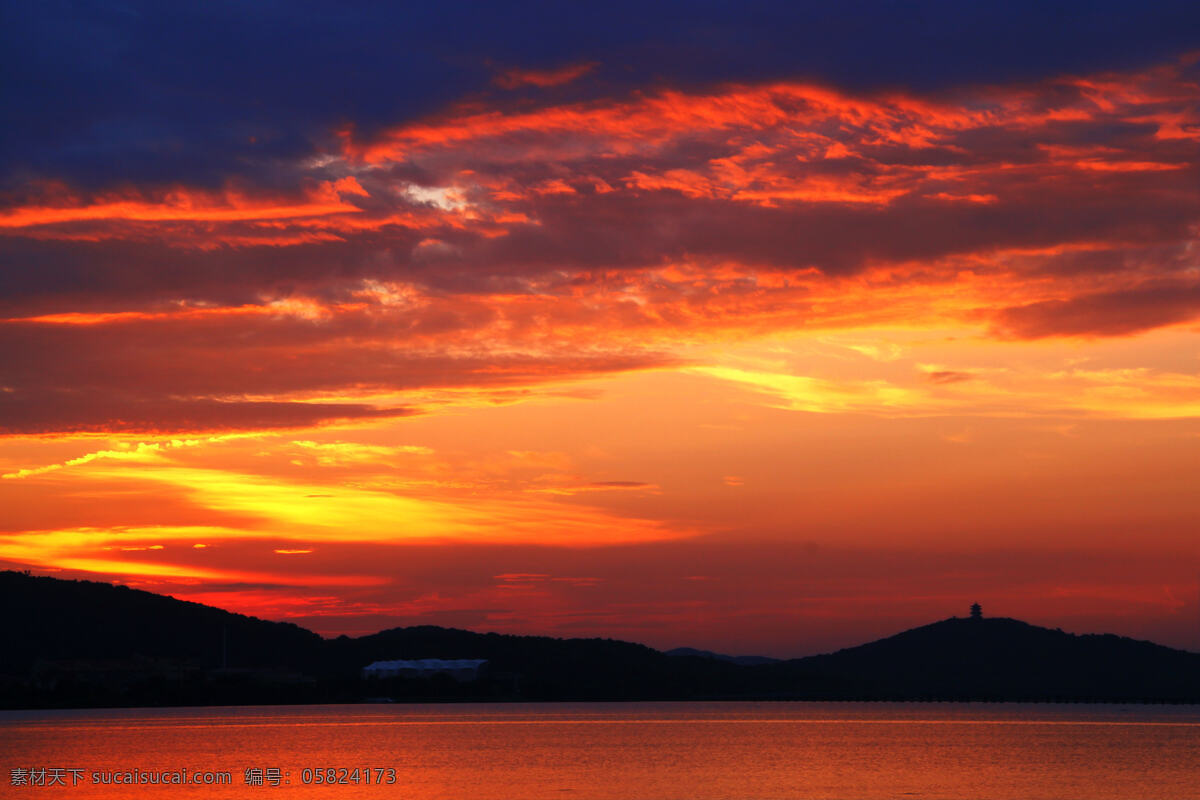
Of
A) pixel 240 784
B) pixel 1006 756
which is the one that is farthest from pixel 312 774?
pixel 1006 756

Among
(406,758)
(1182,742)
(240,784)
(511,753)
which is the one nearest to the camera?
(240,784)

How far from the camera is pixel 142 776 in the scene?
120 m

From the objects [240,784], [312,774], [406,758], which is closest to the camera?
[240,784]

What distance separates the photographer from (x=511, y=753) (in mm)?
160625

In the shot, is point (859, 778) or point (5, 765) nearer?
point (859, 778)

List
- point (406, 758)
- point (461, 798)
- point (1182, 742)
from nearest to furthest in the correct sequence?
point (461, 798) → point (406, 758) → point (1182, 742)

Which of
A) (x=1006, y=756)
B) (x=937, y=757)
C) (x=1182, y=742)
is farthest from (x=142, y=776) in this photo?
(x=1182, y=742)

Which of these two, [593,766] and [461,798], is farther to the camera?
[593,766]

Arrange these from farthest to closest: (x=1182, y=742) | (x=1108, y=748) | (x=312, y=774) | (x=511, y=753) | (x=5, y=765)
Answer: (x=1182, y=742), (x=1108, y=748), (x=511, y=753), (x=5, y=765), (x=312, y=774)

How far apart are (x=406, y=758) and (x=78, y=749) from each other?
4020 centimetres

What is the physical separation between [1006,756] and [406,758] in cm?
7065

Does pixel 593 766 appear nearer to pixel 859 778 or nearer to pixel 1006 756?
pixel 859 778

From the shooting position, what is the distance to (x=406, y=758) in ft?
491

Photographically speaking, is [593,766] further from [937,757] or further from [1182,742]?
[1182,742]
